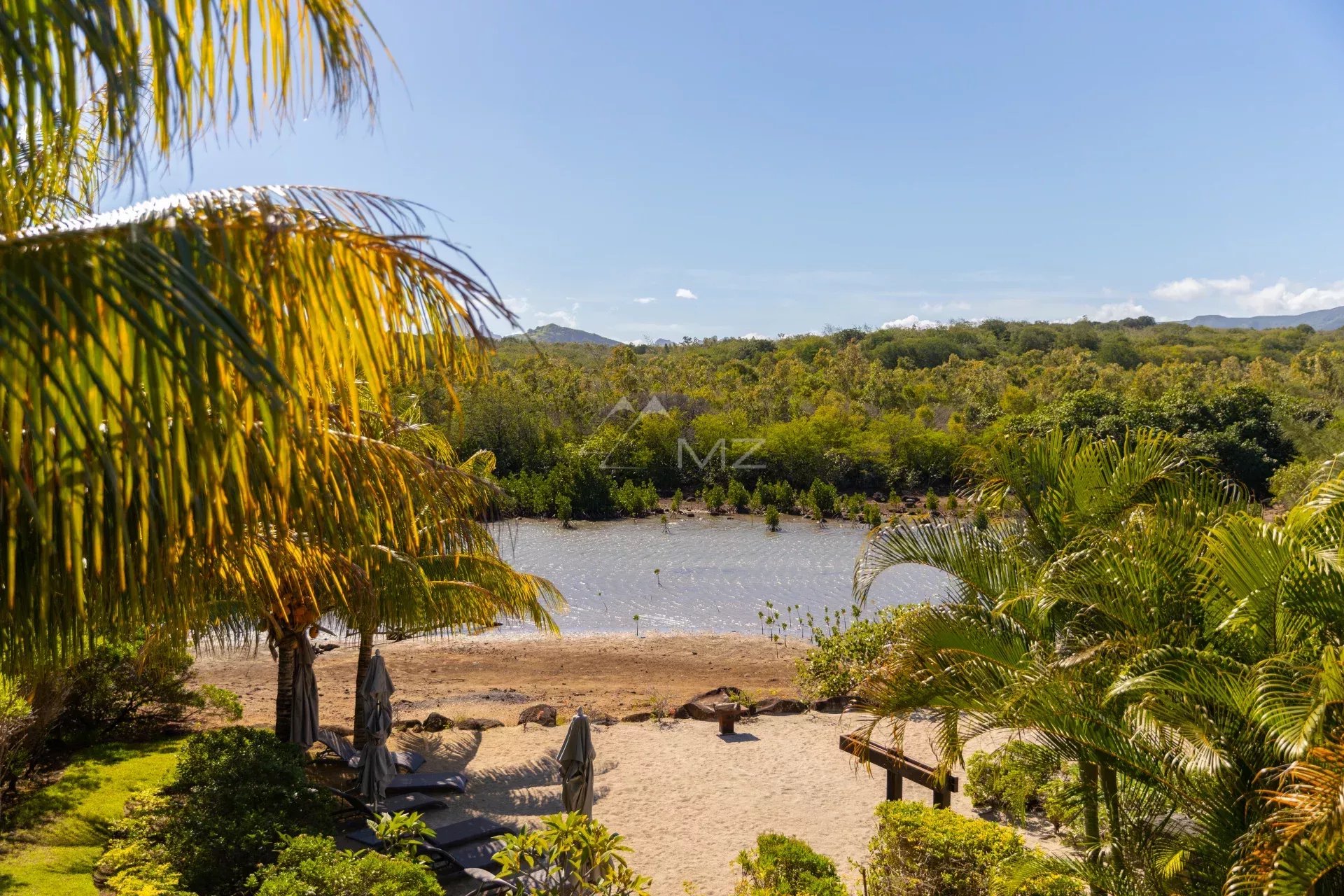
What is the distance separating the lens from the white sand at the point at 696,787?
22.9 ft

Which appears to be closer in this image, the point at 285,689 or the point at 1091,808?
the point at 1091,808

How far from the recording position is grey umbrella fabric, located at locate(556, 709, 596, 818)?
587 cm

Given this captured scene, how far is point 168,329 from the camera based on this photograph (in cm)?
166

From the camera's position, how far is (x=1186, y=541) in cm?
426

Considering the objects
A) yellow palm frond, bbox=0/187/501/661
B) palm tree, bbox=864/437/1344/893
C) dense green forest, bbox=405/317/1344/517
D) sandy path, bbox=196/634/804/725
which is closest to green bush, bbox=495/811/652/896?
palm tree, bbox=864/437/1344/893

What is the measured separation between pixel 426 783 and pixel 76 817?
2561 mm

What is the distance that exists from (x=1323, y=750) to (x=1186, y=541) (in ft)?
4.96

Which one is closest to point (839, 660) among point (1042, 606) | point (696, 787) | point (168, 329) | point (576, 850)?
point (696, 787)

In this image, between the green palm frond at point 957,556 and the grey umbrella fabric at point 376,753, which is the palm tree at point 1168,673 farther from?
the grey umbrella fabric at point 376,753

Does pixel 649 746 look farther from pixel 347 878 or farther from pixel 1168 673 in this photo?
pixel 1168 673

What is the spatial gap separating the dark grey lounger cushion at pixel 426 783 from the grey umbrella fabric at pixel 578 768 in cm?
255

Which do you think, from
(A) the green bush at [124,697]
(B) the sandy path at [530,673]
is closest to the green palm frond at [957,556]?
(A) the green bush at [124,697]

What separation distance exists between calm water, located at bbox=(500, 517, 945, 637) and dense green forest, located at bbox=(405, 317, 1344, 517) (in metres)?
4.02

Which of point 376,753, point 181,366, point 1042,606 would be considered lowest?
point 376,753
